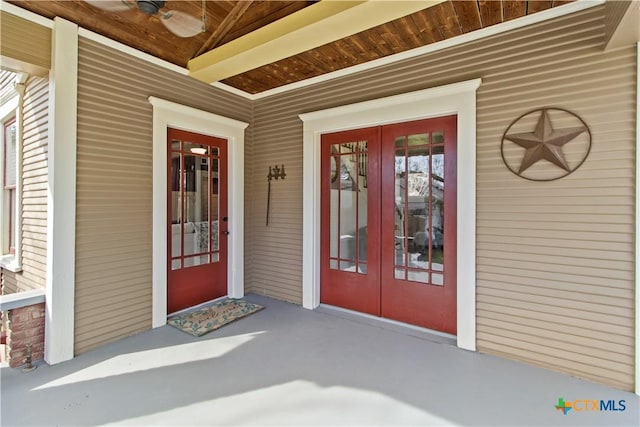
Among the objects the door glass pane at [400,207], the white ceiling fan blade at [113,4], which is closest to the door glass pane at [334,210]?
the door glass pane at [400,207]

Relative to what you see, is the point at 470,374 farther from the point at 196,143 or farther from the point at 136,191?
the point at 196,143

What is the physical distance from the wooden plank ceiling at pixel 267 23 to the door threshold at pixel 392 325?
291 centimetres

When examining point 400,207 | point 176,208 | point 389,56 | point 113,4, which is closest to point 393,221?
point 400,207

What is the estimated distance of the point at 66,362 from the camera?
2.54m

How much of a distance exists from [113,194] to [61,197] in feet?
1.36

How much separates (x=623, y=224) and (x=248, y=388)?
118 inches

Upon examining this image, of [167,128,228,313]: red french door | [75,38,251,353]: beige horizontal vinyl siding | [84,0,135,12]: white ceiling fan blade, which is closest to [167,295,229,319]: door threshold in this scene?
[167,128,228,313]: red french door

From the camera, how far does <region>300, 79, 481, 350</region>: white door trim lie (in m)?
2.78

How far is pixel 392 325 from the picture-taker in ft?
10.8

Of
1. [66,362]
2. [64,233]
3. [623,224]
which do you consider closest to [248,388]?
[66,362]

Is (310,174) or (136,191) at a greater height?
(310,174)

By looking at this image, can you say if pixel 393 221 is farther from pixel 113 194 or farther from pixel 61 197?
pixel 61 197

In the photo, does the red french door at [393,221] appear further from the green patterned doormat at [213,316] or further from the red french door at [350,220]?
the green patterned doormat at [213,316]

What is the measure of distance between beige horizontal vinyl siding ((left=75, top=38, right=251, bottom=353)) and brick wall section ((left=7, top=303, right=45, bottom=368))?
0.25 m
